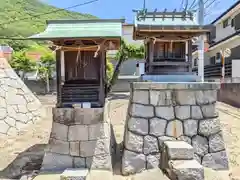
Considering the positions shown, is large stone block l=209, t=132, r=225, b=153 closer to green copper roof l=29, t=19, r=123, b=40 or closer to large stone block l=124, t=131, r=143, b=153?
large stone block l=124, t=131, r=143, b=153

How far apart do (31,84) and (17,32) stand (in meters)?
16.6

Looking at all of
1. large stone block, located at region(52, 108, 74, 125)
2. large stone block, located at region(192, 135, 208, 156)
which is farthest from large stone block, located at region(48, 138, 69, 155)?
large stone block, located at region(192, 135, 208, 156)

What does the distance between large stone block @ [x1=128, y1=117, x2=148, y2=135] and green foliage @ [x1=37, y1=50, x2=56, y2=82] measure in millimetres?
15469

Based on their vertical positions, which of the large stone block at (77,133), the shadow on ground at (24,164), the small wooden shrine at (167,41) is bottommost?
the shadow on ground at (24,164)

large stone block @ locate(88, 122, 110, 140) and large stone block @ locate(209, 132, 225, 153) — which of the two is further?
large stone block @ locate(209, 132, 225, 153)

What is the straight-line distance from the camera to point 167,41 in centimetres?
866

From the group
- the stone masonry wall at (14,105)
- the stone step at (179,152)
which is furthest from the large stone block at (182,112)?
the stone masonry wall at (14,105)

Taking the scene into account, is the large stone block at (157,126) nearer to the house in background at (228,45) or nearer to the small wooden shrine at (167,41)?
the small wooden shrine at (167,41)

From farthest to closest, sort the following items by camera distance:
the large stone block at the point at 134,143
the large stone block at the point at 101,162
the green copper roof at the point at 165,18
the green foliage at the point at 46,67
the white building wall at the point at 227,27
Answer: the green foliage at the point at 46,67 → the white building wall at the point at 227,27 → the green copper roof at the point at 165,18 → the large stone block at the point at 134,143 → the large stone block at the point at 101,162

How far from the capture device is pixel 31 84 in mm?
24078

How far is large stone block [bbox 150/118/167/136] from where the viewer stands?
8188mm

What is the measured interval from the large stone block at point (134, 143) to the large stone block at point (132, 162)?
0.14 m

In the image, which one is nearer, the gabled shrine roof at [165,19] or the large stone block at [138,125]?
the large stone block at [138,125]

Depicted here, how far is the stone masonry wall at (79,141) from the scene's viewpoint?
7.76 m
